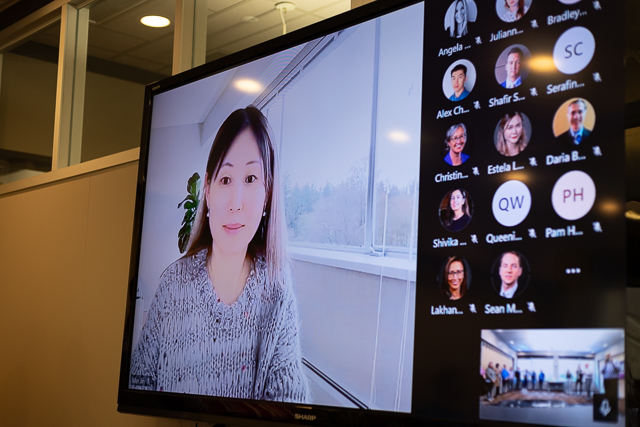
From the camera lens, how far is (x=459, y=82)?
64.3 inches

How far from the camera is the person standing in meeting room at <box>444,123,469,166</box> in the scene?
1587 millimetres

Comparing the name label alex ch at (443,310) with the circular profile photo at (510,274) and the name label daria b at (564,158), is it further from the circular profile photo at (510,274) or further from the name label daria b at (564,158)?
the name label daria b at (564,158)

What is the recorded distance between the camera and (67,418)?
2.91m

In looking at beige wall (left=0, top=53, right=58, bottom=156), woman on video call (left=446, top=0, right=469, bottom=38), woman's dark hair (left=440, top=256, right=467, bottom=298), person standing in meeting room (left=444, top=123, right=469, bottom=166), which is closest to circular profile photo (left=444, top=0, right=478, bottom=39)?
woman on video call (left=446, top=0, right=469, bottom=38)

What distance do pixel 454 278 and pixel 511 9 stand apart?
647 millimetres

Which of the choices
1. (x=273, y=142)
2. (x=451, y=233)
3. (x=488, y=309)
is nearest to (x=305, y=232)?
(x=273, y=142)

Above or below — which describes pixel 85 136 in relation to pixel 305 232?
above

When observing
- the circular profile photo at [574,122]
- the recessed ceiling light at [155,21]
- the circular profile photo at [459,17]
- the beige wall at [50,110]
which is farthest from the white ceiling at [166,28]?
the circular profile photo at [574,122]

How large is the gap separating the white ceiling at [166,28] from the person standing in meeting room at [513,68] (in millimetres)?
916

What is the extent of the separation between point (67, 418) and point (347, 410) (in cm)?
174

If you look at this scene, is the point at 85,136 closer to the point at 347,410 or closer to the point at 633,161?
the point at 347,410

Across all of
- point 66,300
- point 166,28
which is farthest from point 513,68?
point 66,300

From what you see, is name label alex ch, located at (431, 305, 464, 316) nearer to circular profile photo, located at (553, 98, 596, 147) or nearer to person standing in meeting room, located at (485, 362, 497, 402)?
person standing in meeting room, located at (485, 362, 497, 402)

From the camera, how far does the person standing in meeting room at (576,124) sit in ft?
4.53
